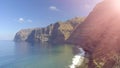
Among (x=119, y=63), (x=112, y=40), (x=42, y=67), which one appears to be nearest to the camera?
(x=119, y=63)

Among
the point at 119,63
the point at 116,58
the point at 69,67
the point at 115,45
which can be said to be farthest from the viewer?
the point at 69,67

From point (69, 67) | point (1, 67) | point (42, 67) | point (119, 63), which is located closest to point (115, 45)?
point (119, 63)

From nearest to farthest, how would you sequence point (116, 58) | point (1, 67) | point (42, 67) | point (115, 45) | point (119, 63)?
point (119, 63)
point (116, 58)
point (115, 45)
point (42, 67)
point (1, 67)

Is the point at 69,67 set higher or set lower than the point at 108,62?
lower

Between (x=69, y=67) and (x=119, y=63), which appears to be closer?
(x=119, y=63)

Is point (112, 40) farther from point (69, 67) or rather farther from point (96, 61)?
point (69, 67)

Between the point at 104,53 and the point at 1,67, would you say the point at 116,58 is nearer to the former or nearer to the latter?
the point at 104,53

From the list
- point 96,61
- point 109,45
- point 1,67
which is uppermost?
Result: point 109,45

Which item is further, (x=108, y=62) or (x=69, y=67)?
(x=69, y=67)

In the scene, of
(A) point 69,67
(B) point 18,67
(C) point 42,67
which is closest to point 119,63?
(A) point 69,67
